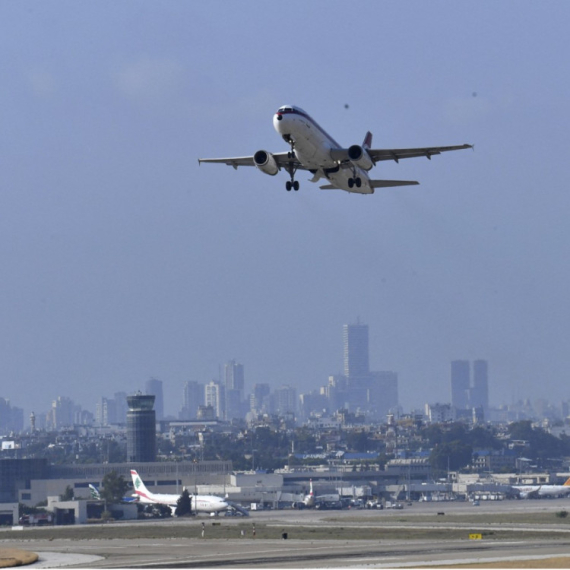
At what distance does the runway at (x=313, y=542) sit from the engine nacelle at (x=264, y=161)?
2697 centimetres

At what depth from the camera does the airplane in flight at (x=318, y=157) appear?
275ft

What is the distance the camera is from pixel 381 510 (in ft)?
566

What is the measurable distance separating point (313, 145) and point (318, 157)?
1528 millimetres

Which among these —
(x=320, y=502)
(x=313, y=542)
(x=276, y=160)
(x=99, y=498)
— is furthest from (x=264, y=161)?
(x=99, y=498)

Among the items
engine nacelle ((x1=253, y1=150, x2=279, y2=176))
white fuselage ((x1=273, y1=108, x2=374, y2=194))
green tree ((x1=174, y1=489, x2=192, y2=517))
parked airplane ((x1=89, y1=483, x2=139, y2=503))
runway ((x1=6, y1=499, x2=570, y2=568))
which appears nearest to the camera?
white fuselage ((x1=273, y1=108, x2=374, y2=194))

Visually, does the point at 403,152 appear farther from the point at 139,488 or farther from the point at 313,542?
the point at 139,488

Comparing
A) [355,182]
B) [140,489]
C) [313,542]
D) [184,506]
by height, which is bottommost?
[313,542]

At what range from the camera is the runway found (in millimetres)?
85125

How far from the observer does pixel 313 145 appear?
85500 millimetres

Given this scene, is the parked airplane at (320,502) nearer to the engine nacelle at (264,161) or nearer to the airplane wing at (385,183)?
the airplane wing at (385,183)

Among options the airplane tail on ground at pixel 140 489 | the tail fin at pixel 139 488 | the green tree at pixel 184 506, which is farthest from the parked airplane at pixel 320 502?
the green tree at pixel 184 506

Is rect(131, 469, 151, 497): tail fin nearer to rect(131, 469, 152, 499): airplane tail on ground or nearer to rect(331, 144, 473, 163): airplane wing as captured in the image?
rect(131, 469, 152, 499): airplane tail on ground

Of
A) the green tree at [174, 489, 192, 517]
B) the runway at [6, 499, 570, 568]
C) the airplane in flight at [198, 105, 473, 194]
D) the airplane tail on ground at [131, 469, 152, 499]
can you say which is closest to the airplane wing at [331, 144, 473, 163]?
the airplane in flight at [198, 105, 473, 194]

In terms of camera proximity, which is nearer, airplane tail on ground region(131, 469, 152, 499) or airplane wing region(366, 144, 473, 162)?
airplane wing region(366, 144, 473, 162)
